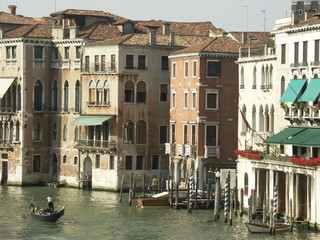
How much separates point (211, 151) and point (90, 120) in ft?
28.4

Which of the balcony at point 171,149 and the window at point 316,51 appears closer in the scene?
the window at point 316,51

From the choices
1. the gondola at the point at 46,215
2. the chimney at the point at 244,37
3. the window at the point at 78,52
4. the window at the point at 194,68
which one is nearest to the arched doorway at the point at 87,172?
the window at the point at 78,52

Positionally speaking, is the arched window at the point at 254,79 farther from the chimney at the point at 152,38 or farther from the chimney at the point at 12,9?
the chimney at the point at 12,9

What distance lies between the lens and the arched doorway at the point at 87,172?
74950mm

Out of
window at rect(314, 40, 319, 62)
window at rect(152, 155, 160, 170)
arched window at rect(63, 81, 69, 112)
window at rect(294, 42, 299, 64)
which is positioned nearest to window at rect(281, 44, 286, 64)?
window at rect(294, 42, 299, 64)

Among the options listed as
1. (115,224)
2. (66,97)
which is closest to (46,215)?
(115,224)

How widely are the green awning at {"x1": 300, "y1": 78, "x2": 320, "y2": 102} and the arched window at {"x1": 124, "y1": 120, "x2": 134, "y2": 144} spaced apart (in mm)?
19729

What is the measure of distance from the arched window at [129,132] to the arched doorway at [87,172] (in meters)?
3.10

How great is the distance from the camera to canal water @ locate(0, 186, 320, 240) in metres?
53.4

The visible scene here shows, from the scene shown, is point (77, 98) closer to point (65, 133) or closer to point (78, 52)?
point (65, 133)

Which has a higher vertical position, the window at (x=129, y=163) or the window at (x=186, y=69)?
the window at (x=186, y=69)

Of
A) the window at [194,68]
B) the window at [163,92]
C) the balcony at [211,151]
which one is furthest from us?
the window at [163,92]

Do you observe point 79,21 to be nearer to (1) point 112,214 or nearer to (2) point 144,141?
(2) point 144,141

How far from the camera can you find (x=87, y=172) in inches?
2980
